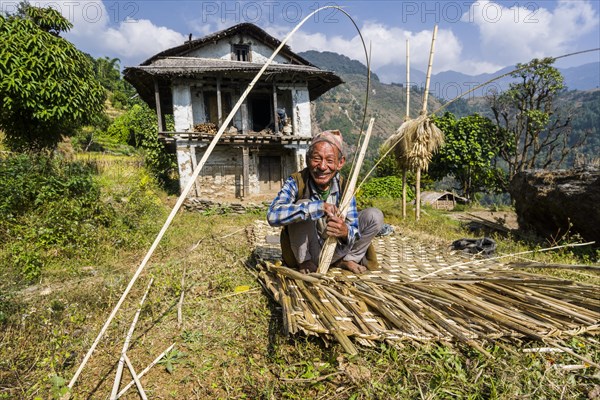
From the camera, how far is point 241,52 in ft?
46.5

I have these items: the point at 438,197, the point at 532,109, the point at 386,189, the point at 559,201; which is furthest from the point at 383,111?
the point at 559,201

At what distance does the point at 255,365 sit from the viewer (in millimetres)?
1857

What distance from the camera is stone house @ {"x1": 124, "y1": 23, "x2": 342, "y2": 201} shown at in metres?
12.0

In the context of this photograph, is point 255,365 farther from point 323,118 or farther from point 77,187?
point 323,118

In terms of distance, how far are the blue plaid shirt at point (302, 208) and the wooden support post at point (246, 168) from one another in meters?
10.3

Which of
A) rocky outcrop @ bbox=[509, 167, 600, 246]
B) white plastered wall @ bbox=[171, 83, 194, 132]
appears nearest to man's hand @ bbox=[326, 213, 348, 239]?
rocky outcrop @ bbox=[509, 167, 600, 246]

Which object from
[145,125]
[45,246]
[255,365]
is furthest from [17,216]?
[145,125]

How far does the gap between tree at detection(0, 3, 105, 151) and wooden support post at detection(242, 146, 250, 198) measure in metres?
5.46

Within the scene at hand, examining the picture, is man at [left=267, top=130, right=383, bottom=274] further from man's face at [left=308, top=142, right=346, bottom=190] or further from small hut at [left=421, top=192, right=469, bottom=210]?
small hut at [left=421, top=192, right=469, bottom=210]

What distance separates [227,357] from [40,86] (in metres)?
7.92

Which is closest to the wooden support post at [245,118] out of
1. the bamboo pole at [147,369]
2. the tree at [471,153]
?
the bamboo pole at [147,369]

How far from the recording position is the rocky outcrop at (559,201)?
17.3ft

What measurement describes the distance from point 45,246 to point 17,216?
0.85m

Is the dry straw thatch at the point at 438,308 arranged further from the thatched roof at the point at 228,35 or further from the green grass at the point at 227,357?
the thatched roof at the point at 228,35
